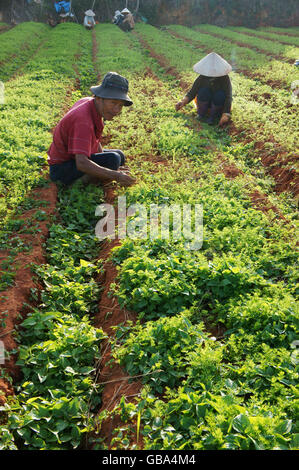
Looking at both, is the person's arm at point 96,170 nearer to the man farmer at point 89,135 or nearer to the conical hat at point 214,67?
the man farmer at point 89,135

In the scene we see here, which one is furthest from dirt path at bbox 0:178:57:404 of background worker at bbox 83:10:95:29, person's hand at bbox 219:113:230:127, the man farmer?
background worker at bbox 83:10:95:29

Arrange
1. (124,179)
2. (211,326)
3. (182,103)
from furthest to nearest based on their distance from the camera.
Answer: (182,103), (124,179), (211,326)

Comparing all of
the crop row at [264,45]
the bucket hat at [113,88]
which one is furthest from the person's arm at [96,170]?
the crop row at [264,45]

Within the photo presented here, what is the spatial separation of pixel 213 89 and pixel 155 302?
5956mm

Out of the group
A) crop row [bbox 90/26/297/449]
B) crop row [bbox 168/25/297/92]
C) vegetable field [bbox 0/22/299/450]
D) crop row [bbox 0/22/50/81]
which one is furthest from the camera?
crop row [bbox 0/22/50/81]

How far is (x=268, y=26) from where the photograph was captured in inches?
1145

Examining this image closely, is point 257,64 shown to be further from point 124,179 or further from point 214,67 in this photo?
point 124,179

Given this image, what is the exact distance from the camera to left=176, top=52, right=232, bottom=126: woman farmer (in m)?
7.52

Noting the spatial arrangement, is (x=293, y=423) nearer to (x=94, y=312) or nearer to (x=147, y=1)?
(x=94, y=312)

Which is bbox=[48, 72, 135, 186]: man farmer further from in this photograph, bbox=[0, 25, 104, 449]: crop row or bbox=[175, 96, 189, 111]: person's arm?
bbox=[175, 96, 189, 111]: person's arm

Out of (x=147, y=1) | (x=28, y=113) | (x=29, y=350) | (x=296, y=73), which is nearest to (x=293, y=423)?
(x=29, y=350)

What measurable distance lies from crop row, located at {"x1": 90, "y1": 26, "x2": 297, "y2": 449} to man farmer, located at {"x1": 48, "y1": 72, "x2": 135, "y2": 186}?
0.58 m

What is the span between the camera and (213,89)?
782 cm

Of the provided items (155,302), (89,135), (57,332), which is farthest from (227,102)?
(57,332)
